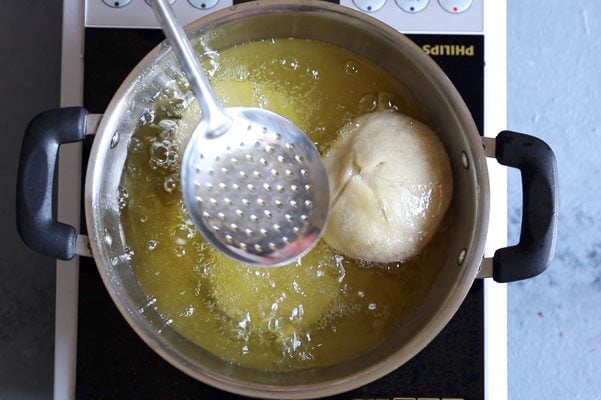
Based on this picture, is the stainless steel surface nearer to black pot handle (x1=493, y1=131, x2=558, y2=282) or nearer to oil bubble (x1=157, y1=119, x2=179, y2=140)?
oil bubble (x1=157, y1=119, x2=179, y2=140)

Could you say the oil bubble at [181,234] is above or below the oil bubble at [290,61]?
below

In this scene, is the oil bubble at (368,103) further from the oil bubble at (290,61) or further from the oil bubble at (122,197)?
the oil bubble at (122,197)

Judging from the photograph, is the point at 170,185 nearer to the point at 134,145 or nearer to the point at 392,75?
the point at 134,145

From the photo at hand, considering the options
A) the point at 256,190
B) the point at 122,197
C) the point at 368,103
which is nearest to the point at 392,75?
the point at 368,103

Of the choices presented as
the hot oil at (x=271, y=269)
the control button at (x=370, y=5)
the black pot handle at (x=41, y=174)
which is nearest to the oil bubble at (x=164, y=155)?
the hot oil at (x=271, y=269)

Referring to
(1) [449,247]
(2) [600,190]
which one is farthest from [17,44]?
(2) [600,190]

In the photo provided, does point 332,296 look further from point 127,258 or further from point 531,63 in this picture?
point 531,63

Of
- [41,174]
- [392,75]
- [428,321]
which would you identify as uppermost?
[392,75]

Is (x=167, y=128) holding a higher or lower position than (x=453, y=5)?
lower
